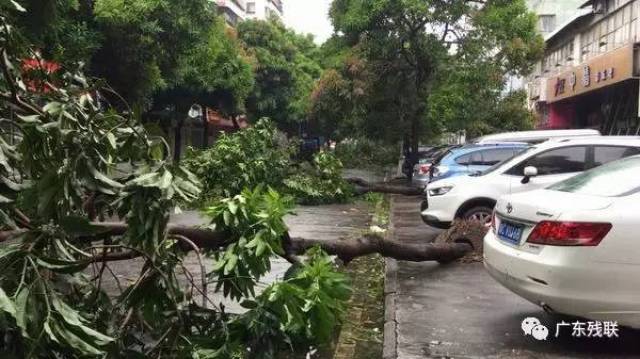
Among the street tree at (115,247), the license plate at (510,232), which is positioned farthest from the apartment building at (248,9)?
the street tree at (115,247)

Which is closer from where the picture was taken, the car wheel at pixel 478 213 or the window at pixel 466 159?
the car wheel at pixel 478 213

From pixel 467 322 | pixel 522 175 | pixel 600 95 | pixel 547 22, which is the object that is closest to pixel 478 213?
pixel 522 175

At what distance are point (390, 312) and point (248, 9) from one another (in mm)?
76846

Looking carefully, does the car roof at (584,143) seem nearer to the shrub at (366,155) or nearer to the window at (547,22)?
the shrub at (366,155)

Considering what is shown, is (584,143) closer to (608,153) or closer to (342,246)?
(608,153)

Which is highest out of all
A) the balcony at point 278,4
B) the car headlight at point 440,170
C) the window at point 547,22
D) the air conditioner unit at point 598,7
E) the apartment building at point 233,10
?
the balcony at point 278,4

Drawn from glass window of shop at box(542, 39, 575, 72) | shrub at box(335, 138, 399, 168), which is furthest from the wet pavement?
glass window of shop at box(542, 39, 575, 72)

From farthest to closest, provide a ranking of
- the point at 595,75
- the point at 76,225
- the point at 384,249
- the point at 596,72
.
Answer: the point at 595,75 → the point at 596,72 → the point at 384,249 → the point at 76,225

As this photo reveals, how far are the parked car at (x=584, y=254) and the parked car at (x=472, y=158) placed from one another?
9.10 meters

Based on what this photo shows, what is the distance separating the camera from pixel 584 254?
15.9 ft

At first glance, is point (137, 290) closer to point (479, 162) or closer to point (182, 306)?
point (182, 306)

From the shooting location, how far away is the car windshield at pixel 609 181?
17.2 feet

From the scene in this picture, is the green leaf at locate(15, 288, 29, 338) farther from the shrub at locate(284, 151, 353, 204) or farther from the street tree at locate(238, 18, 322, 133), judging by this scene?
the street tree at locate(238, 18, 322, 133)

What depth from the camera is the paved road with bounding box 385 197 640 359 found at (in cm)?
537
